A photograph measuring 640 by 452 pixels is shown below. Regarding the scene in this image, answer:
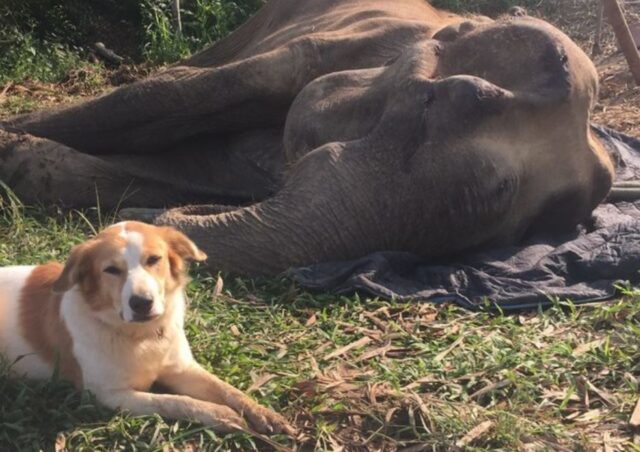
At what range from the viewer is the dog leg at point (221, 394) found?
296 cm

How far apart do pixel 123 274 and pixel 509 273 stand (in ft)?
6.24

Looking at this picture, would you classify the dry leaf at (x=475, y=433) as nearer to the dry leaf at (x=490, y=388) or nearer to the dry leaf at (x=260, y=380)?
the dry leaf at (x=490, y=388)

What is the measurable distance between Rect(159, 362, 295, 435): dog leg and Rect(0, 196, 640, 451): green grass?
60mm

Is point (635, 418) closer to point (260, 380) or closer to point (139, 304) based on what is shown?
point (260, 380)

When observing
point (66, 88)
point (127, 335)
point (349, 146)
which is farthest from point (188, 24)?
point (127, 335)

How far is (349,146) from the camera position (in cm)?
431

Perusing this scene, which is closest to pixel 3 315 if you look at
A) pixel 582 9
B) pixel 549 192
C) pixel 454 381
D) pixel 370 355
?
pixel 370 355

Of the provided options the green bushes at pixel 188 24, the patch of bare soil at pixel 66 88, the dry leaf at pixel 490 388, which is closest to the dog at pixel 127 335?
the dry leaf at pixel 490 388

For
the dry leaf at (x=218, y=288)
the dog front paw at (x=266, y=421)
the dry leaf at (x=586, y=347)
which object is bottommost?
the dry leaf at (x=586, y=347)

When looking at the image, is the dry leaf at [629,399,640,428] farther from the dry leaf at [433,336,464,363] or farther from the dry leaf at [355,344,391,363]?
the dry leaf at [355,344,391,363]

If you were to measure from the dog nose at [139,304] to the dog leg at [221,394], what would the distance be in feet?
1.20

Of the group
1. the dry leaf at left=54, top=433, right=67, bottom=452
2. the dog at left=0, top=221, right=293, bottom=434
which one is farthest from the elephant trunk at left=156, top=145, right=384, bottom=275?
the dry leaf at left=54, top=433, right=67, bottom=452

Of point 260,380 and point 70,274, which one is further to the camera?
point 260,380

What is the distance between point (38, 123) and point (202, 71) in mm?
924
